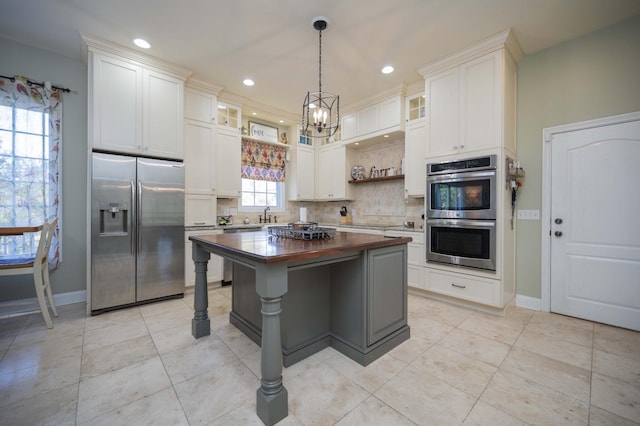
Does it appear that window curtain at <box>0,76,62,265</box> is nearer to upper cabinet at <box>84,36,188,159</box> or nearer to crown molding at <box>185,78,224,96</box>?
upper cabinet at <box>84,36,188,159</box>

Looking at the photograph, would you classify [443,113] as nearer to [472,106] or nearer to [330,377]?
[472,106]

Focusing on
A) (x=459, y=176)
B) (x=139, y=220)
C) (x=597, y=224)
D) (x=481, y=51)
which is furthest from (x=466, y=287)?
(x=139, y=220)

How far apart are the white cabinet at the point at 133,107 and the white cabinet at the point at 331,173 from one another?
8.28 ft

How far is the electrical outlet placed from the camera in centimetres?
298

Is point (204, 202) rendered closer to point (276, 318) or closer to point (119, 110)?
point (119, 110)

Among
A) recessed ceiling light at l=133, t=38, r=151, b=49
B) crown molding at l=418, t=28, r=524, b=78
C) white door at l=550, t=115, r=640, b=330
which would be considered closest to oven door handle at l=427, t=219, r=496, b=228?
white door at l=550, t=115, r=640, b=330

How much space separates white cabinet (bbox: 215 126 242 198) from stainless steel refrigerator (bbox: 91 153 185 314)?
2.33 ft

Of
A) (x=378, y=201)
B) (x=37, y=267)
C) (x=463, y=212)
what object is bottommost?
(x=37, y=267)

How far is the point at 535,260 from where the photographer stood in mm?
3000

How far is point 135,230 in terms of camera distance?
300 centimetres

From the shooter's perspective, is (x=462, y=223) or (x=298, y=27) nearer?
(x=298, y=27)

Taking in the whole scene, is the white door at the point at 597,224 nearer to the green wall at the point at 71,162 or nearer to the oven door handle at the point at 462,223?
the oven door handle at the point at 462,223

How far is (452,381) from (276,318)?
1266 millimetres

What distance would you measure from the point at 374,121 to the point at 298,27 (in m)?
1.94
